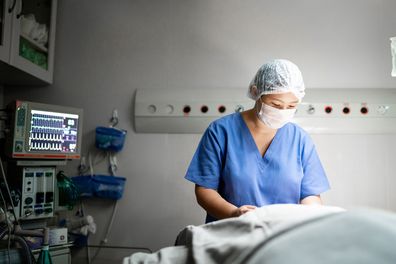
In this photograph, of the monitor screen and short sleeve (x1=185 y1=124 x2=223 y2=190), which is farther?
the monitor screen

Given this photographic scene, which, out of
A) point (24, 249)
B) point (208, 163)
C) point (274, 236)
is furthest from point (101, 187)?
point (274, 236)

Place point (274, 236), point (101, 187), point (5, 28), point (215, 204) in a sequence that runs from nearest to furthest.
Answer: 1. point (274, 236)
2. point (215, 204)
3. point (5, 28)
4. point (101, 187)

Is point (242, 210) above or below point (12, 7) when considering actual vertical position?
below

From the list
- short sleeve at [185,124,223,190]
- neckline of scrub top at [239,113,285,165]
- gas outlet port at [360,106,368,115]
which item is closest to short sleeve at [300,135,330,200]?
neckline of scrub top at [239,113,285,165]

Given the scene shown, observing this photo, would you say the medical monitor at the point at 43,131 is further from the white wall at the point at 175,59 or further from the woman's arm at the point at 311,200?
the woman's arm at the point at 311,200

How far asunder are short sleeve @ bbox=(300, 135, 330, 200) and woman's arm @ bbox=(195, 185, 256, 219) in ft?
1.29

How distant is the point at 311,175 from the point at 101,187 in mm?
1183

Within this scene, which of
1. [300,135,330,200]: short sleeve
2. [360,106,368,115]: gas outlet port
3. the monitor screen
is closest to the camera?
[300,135,330,200]: short sleeve

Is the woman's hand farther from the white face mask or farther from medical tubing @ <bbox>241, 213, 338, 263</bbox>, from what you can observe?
medical tubing @ <bbox>241, 213, 338, 263</bbox>

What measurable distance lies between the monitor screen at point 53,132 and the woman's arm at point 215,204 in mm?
800

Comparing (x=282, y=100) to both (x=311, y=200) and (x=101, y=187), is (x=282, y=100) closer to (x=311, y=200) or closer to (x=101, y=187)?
(x=311, y=200)

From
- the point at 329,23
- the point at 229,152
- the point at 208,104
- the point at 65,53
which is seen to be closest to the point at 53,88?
the point at 65,53

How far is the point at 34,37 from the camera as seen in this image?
6.86 feet

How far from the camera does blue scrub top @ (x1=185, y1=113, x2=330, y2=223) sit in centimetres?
152
